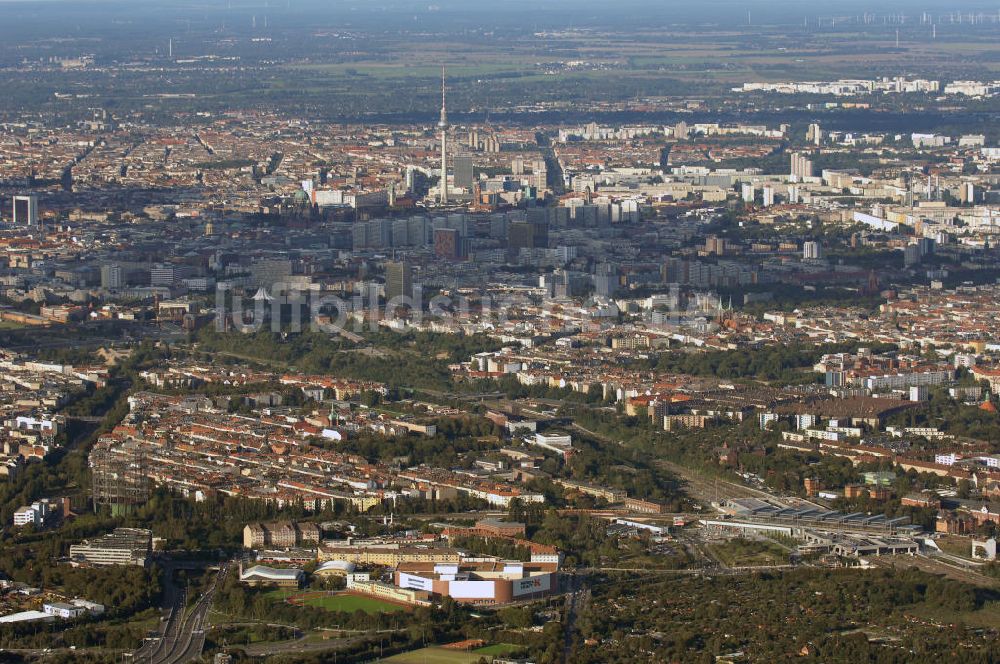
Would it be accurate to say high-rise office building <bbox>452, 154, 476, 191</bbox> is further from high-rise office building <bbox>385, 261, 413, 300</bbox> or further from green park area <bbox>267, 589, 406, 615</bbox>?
green park area <bbox>267, 589, 406, 615</bbox>

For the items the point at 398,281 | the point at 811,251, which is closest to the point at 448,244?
the point at 811,251

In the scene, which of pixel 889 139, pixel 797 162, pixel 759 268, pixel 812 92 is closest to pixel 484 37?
pixel 812 92

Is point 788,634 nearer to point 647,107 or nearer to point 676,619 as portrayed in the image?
point 676,619

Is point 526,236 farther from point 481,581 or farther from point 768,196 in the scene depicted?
point 481,581

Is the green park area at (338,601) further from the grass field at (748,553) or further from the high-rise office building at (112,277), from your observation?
the high-rise office building at (112,277)

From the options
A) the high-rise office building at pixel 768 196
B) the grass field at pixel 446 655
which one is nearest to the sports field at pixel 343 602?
the grass field at pixel 446 655

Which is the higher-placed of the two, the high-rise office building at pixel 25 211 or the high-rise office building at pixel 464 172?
the high-rise office building at pixel 25 211
